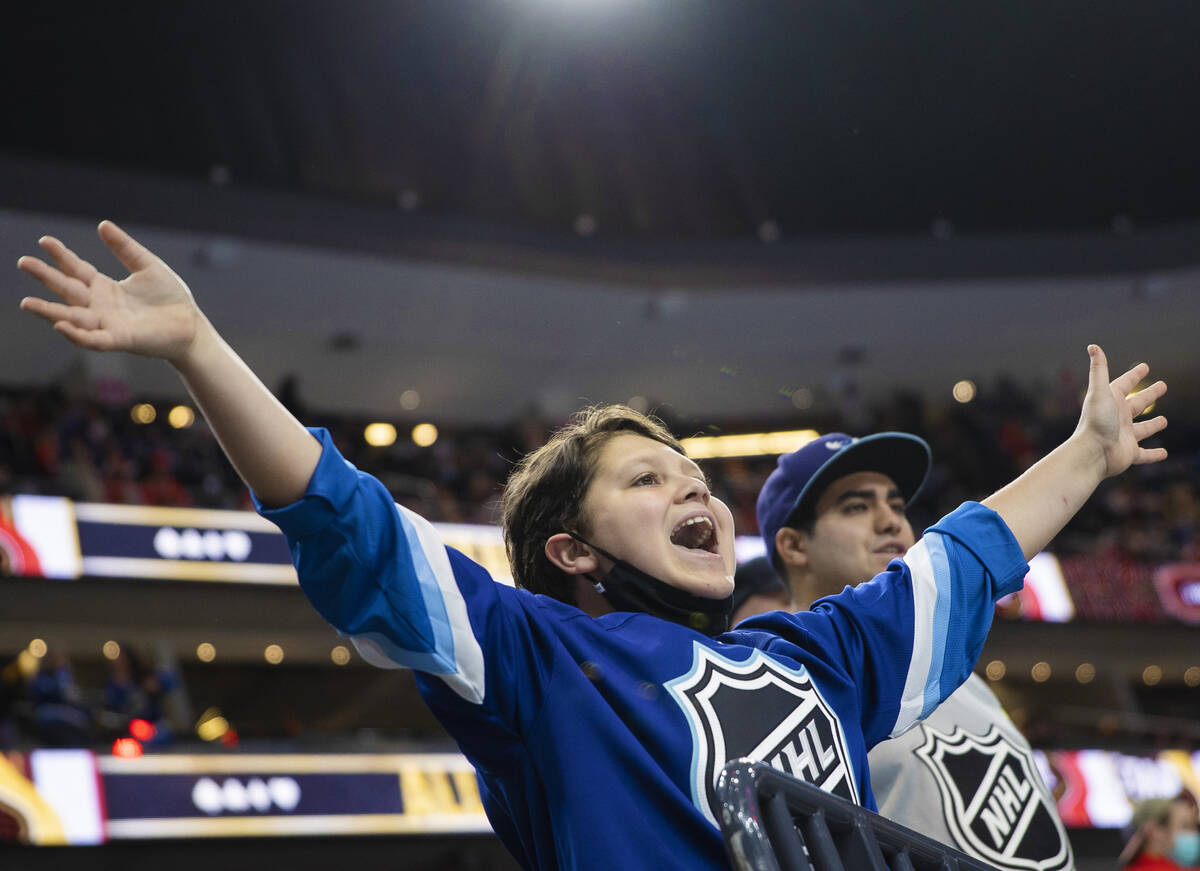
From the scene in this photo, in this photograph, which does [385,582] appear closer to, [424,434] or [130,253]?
[130,253]

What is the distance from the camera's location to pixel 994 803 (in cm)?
192

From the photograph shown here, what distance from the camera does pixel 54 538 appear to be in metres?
10.5

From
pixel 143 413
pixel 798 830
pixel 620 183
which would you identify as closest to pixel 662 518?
pixel 798 830

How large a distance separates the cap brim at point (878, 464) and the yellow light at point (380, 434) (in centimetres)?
→ 1339

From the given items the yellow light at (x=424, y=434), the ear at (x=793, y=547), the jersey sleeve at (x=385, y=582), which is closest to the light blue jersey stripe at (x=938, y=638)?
the jersey sleeve at (x=385, y=582)

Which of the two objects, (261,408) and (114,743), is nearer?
(261,408)

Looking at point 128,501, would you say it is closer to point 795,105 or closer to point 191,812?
point 191,812

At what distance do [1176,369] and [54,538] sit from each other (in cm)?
1374

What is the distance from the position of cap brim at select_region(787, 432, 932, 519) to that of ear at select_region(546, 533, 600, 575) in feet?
2.65

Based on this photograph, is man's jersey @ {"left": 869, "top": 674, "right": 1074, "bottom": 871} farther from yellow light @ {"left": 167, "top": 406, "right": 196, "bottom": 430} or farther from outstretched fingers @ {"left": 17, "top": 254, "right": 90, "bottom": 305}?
yellow light @ {"left": 167, "top": 406, "right": 196, "bottom": 430}

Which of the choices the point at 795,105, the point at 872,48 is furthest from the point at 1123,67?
the point at 795,105

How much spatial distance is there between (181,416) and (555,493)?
14.2m

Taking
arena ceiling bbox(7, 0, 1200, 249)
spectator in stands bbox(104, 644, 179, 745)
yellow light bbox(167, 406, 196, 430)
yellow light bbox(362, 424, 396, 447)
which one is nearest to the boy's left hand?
arena ceiling bbox(7, 0, 1200, 249)

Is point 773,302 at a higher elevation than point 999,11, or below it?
higher
